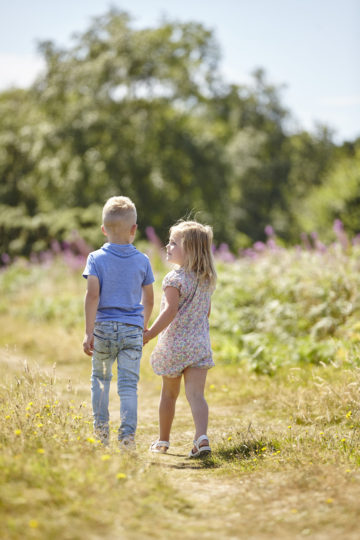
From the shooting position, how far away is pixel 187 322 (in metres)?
4.39

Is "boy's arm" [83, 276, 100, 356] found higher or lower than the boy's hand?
higher

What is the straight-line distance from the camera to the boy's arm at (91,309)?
162 inches

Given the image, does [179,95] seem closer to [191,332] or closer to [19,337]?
[19,337]

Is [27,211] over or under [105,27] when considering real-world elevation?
under

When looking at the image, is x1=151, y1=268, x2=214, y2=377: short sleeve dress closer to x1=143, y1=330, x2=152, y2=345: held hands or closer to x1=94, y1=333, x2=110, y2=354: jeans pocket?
x1=143, y1=330, x2=152, y2=345: held hands

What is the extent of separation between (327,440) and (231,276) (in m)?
6.19

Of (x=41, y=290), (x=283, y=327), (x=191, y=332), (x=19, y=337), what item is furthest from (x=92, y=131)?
(x=191, y=332)

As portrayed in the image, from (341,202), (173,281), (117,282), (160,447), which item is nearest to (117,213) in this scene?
(117,282)

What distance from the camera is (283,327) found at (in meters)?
8.05

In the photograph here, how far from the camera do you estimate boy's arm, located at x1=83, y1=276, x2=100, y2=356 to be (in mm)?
4113

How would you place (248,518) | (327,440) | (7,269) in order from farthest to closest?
1. (7,269)
2. (327,440)
3. (248,518)

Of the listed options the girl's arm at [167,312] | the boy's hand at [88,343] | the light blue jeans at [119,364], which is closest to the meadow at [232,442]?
the light blue jeans at [119,364]

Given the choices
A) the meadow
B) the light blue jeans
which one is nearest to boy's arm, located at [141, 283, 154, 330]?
the light blue jeans

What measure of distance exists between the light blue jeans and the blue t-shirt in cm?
7
